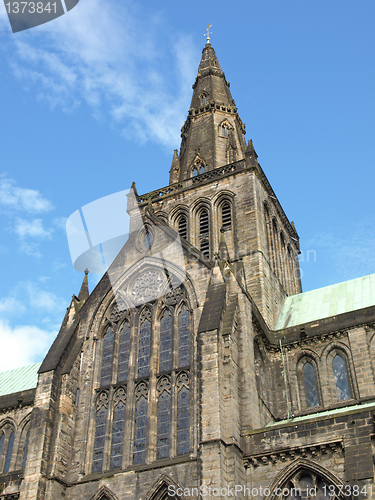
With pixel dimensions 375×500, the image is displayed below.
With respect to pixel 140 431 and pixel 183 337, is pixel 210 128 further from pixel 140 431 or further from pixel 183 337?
pixel 140 431

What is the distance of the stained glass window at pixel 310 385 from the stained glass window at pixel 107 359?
285 inches

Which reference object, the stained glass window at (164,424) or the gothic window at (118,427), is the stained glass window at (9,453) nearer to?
the gothic window at (118,427)

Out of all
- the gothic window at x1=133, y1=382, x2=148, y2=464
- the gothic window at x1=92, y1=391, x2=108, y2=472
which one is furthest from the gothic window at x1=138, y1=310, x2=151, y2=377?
the gothic window at x1=92, y1=391, x2=108, y2=472

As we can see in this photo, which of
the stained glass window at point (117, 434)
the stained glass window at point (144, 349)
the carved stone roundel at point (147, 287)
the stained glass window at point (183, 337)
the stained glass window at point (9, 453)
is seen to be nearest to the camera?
the stained glass window at point (117, 434)

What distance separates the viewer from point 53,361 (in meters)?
21.5

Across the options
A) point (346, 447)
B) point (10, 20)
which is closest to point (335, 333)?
point (346, 447)

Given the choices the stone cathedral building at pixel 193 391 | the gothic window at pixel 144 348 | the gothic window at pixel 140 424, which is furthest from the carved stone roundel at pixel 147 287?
the gothic window at pixel 140 424

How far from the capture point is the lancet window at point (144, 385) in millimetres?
19359

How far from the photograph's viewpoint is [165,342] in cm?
2177

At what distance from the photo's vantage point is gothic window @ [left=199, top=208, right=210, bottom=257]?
1269 inches

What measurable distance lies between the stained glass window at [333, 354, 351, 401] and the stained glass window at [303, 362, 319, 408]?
2.69 ft

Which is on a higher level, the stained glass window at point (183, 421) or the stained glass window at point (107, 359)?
the stained glass window at point (107, 359)

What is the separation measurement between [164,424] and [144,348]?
325cm

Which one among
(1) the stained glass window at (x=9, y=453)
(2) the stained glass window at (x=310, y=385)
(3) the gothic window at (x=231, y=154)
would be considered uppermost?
(3) the gothic window at (x=231, y=154)
